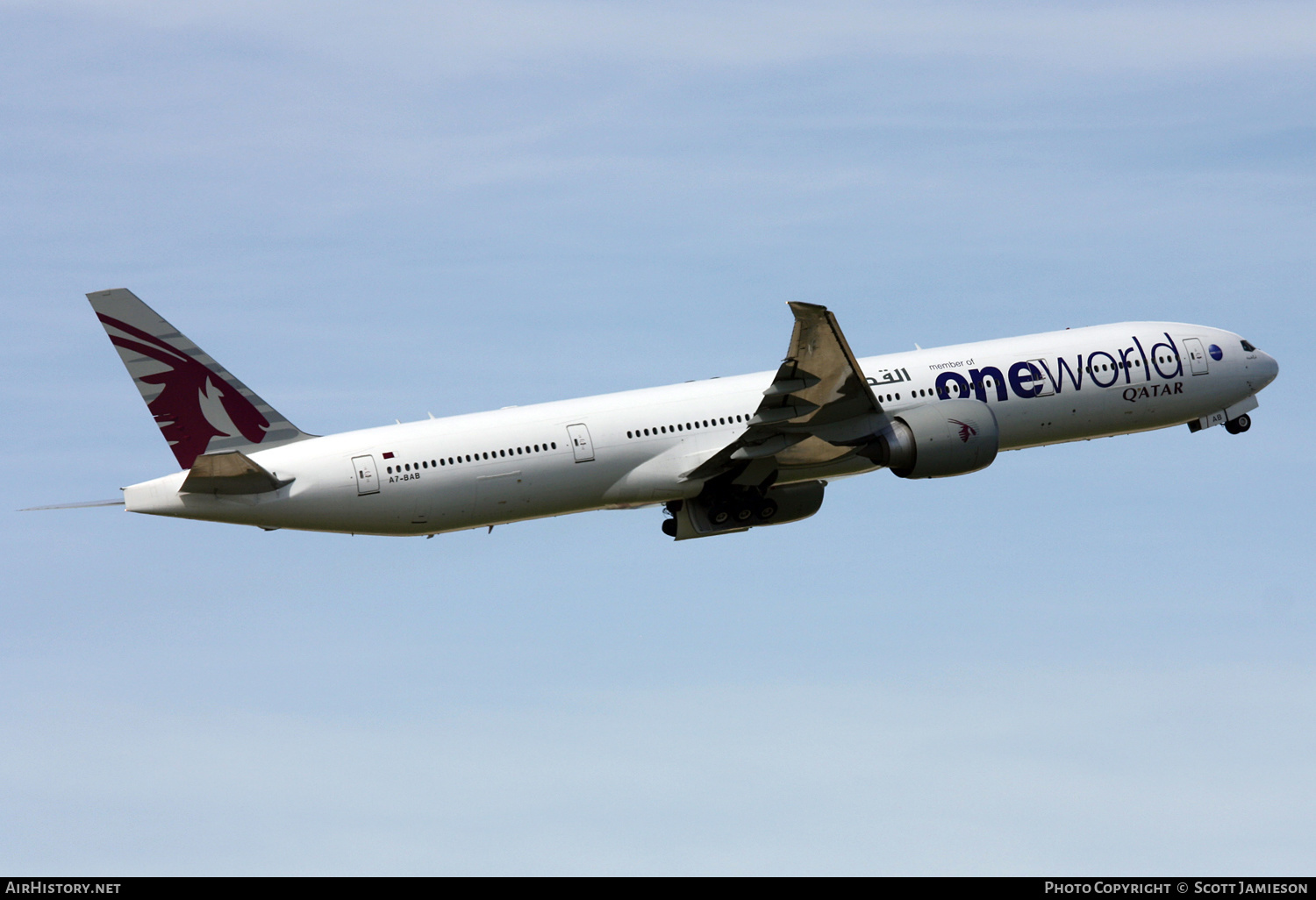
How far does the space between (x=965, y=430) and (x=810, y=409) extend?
4.29 meters

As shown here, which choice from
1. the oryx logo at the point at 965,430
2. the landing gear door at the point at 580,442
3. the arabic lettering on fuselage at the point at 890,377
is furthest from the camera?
the arabic lettering on fuselage at the point at 890,377

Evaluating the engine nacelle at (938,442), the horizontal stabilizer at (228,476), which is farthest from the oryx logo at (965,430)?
the horizontal stabilizer at (228,476)

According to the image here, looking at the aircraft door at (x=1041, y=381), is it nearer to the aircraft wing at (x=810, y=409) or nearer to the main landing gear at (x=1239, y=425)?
the aircraft wing at (x=810, y=409)

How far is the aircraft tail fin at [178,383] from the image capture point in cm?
3681

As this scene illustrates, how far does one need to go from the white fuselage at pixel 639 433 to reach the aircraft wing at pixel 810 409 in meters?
0.75

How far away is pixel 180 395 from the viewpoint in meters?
37.1

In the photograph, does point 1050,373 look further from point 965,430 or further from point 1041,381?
point 965,430

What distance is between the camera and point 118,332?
121 feet

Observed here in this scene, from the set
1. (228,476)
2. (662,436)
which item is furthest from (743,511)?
(228,476)

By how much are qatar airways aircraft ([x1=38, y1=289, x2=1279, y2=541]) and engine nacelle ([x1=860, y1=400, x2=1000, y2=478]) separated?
5cm

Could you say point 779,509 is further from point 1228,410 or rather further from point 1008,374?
point 1228,410

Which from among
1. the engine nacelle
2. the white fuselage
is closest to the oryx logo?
the engine nacelle
